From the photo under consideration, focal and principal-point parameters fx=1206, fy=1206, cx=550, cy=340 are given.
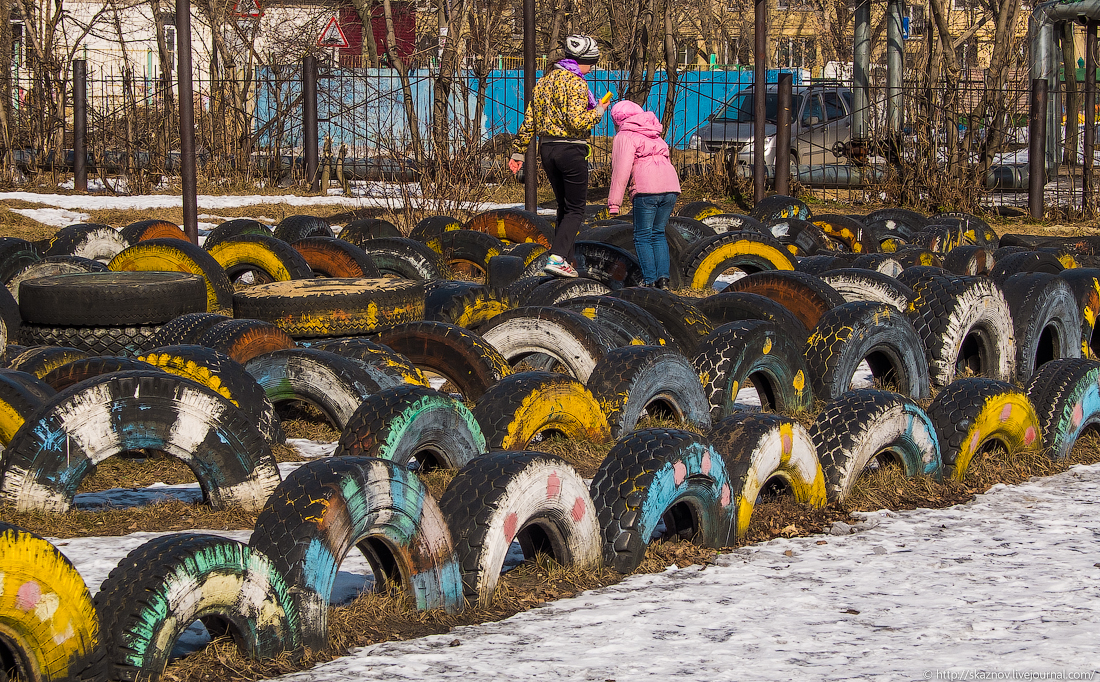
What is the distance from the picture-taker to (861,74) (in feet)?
65.8

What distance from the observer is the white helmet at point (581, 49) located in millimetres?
8859

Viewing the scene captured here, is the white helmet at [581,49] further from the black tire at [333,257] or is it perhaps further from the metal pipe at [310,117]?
the metal pipe at [310,117]

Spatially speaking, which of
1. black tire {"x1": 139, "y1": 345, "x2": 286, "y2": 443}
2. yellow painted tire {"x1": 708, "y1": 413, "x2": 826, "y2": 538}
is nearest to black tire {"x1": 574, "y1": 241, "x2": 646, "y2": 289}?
black tire {"x1": 139, "y1": 345, "x2": 286, "y2": 443}

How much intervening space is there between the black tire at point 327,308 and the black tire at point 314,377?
1.52 m

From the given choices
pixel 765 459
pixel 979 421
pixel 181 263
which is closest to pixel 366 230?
pixel 181 263

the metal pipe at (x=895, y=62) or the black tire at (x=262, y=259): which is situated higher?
the metal pipe at (x=895, y=62)

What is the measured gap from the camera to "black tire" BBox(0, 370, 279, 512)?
4.33 metres

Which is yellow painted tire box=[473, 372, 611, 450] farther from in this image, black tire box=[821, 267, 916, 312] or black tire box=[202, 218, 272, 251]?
black tire box=[202, 218, 272, 251]

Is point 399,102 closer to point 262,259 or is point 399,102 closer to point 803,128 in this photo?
point 803,128

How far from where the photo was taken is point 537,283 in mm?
8453

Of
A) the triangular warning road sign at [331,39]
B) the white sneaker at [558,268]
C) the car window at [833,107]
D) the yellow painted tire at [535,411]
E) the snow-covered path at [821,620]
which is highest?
the triangular warning road sign at [331,39]

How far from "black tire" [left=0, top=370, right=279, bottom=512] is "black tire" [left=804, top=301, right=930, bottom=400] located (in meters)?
3.35

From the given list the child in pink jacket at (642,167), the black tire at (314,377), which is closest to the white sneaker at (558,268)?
the child in pink jacket at (642,167)

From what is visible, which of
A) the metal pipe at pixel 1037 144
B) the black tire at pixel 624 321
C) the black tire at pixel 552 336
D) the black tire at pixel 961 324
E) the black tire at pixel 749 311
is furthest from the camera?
the metal pipe at pixel 1037 144
